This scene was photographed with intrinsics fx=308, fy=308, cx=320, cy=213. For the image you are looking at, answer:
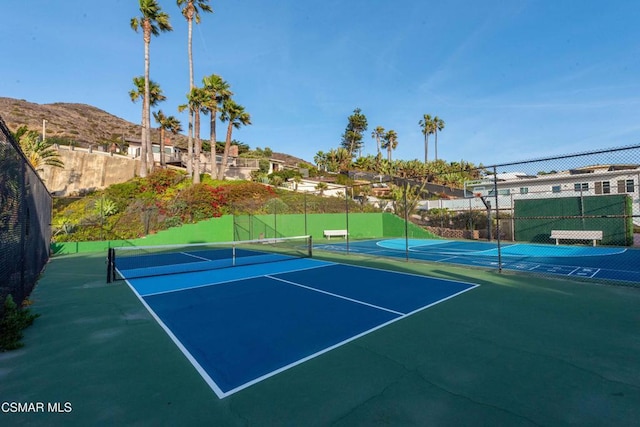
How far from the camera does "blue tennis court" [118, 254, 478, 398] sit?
12.5ft

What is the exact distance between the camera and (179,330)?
4.85 meters

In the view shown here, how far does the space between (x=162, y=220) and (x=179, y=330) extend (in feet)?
60.5

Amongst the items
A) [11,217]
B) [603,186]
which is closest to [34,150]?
[11,217]

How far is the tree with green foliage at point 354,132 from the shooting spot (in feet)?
239

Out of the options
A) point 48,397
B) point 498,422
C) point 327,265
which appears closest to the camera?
point 498,422

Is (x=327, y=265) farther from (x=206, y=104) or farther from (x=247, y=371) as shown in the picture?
(x=206, y=104)

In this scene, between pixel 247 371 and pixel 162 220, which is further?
pixel 162 220

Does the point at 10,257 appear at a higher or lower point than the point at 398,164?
lower

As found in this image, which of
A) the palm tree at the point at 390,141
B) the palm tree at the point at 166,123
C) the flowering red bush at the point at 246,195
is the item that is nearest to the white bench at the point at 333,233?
the flowering red bush at the point at 246,195

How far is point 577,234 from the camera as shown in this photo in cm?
1656

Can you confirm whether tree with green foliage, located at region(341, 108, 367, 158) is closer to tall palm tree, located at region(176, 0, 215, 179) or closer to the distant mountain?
the distant mountain

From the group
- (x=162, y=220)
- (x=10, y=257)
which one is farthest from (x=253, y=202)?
(x=10, y=257)

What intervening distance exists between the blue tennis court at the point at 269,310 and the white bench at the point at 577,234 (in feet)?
43.6

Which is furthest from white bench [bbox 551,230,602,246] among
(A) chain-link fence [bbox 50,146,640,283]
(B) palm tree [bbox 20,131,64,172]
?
(B) palm tree [bbox 20,131,64,172]
